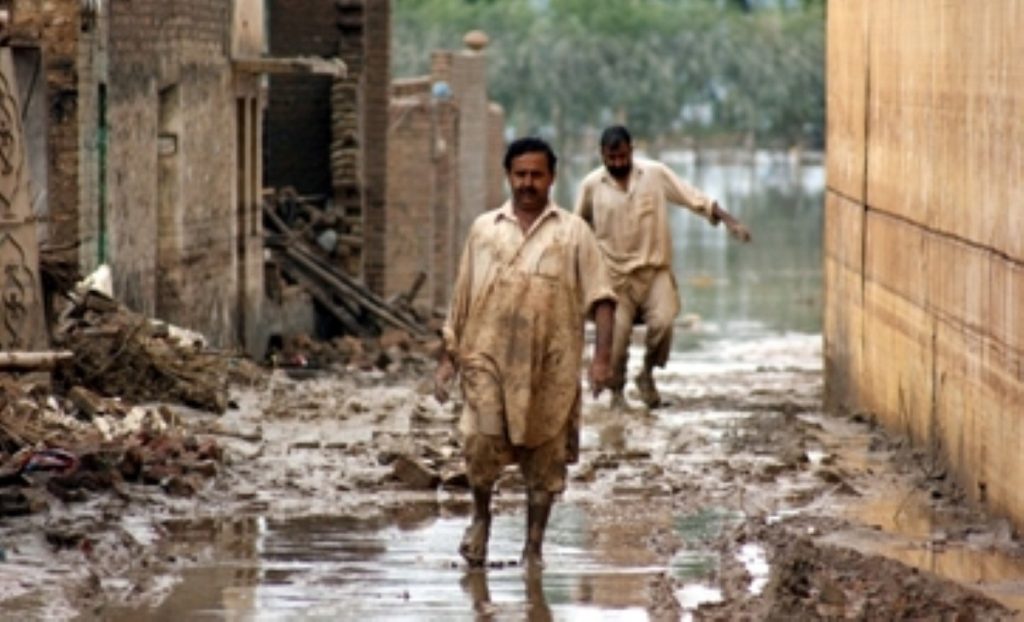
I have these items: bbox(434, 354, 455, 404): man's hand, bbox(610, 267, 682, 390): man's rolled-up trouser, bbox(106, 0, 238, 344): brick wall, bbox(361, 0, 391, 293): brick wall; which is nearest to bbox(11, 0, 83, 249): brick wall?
bbox(106, 0, 238, 344): brick wall

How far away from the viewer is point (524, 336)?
448 inches

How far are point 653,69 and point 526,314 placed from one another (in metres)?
97.8

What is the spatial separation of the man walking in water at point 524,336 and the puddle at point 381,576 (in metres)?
0.32

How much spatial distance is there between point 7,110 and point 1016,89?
516 cm

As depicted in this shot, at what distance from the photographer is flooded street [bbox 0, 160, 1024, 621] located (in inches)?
408

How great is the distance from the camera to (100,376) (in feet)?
51.8

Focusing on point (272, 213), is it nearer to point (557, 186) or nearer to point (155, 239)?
point (155, 239)

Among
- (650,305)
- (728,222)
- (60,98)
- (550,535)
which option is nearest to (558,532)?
(550,535)

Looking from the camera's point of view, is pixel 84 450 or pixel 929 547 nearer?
pixel 929 547

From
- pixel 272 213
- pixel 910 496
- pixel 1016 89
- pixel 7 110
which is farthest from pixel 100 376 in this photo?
pixel 272 213

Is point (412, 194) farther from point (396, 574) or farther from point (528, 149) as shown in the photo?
point (396, 574)

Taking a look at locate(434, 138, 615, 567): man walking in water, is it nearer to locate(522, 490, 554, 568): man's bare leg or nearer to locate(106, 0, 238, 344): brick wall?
locate(522, 490, 554, 568): man's bare leg

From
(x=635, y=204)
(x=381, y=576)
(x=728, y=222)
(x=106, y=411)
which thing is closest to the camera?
(x=381, y=576)

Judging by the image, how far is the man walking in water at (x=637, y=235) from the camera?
17.8 meters
